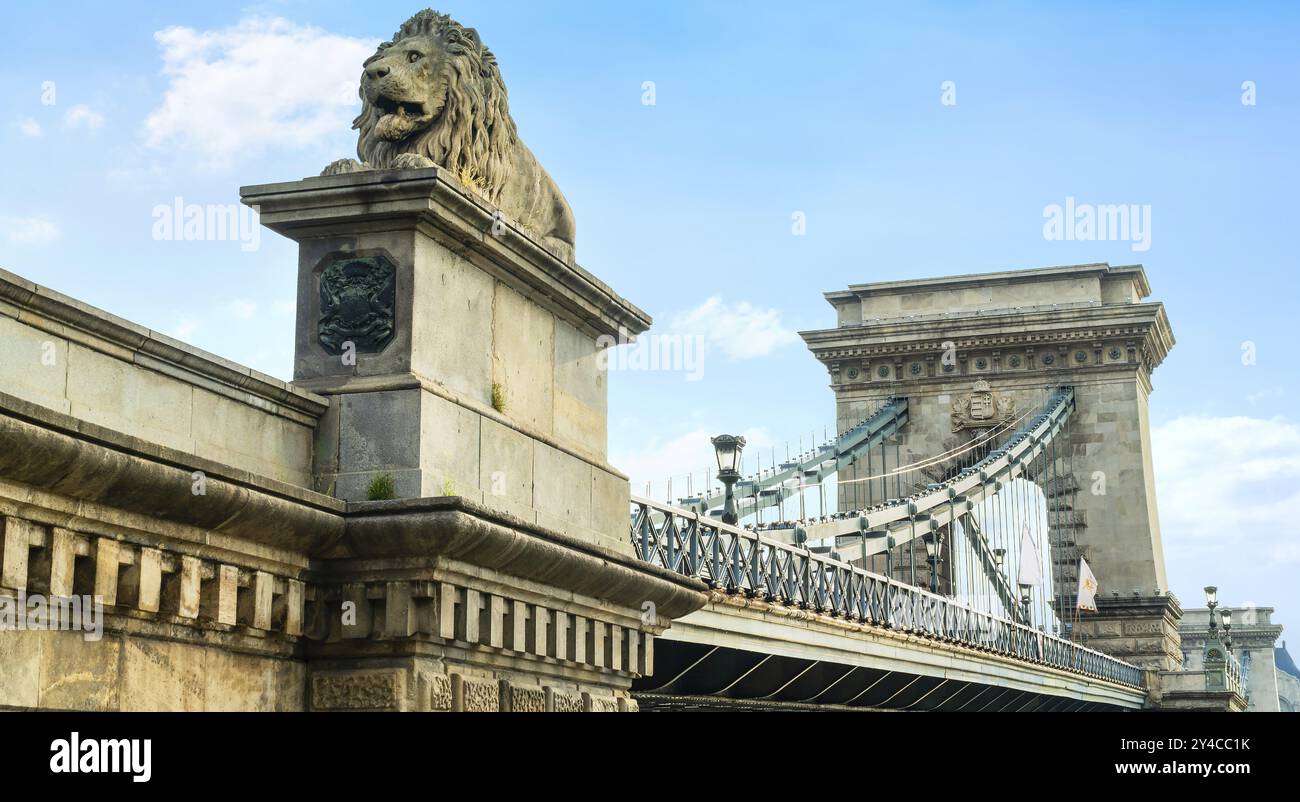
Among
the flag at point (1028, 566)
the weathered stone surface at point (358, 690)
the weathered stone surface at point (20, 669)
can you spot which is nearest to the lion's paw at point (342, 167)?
the weathered stone surface at point (358, 690)

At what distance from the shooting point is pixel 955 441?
232ft

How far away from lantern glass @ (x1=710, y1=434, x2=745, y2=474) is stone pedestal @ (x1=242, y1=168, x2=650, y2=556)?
12.0 metres

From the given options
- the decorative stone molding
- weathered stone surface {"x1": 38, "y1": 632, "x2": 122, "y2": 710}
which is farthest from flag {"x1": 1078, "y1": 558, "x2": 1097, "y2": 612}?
weathered stone surface {"x1": 38, "y1": 632, "x2": 122, "y2": 710}

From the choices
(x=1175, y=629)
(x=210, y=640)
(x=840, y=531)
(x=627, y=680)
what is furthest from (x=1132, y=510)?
(x=210, y=640)

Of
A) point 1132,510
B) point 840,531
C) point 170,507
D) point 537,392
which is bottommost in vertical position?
point 170,507

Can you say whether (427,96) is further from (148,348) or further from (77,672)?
(77,672)

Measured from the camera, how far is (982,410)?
70.6m

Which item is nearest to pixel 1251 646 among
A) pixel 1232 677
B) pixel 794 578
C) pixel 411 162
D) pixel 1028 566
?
pixel 1232 677

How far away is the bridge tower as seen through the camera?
6938cm

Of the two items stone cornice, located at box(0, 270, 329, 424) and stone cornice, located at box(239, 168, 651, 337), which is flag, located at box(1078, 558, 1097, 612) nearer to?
stone cornice, located at box(239, 168, 651, 337)
